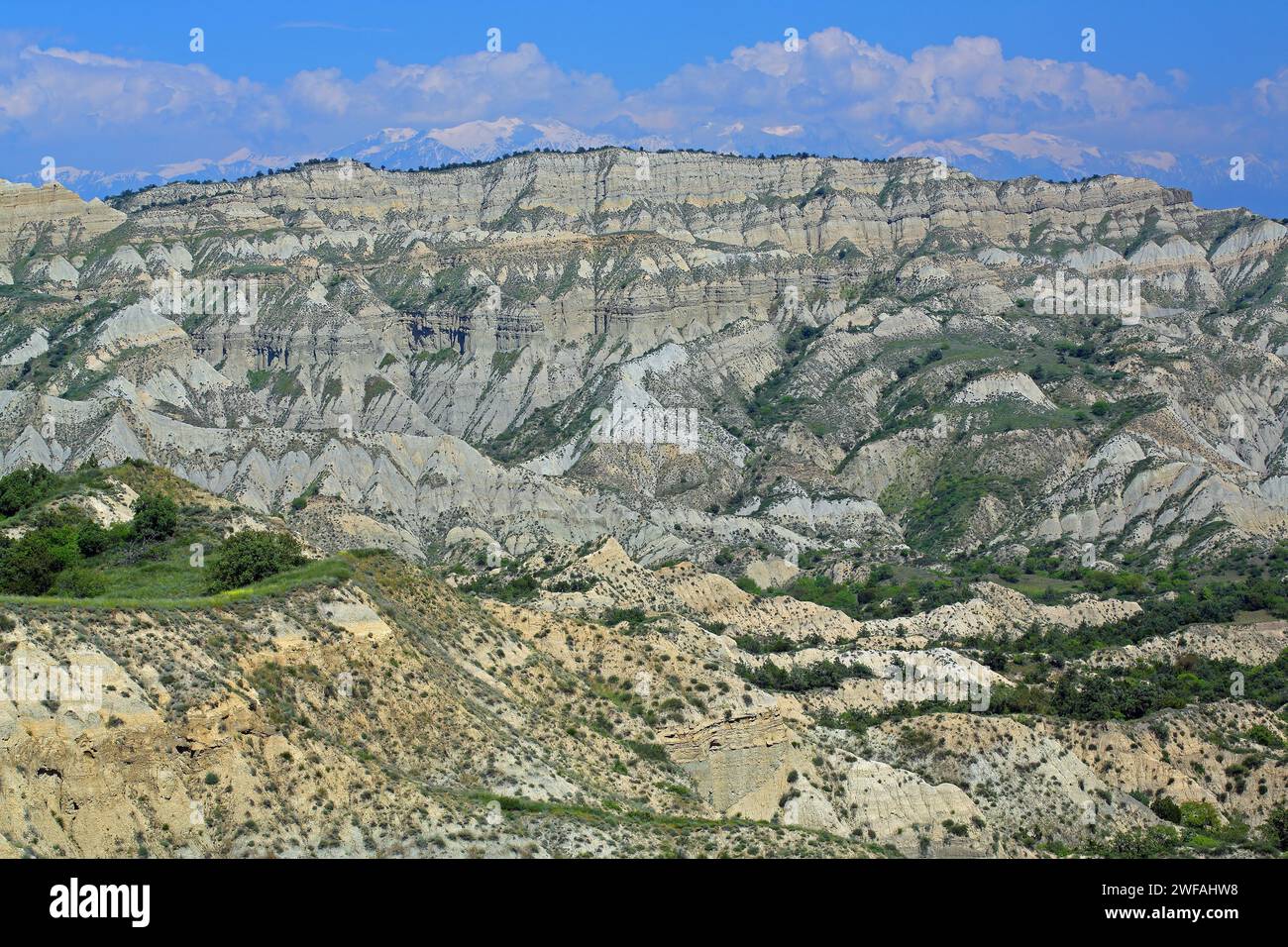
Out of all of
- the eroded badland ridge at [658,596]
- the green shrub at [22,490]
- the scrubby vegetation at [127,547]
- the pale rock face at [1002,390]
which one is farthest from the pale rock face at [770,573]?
the green shrub at [22,490]

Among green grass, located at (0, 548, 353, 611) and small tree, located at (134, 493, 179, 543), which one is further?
small tree, located at (134, 493, 179, 543)

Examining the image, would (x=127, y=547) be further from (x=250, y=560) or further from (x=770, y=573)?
(x=770, y=573)

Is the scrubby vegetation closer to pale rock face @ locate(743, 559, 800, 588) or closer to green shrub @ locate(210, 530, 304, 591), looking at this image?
green shrub @ locate(210, 530, 304, 591)

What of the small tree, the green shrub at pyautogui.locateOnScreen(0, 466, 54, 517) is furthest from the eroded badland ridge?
the small tree

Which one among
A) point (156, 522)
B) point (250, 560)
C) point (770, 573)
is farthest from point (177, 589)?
point (770, 573)

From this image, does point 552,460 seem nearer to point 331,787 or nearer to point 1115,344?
point 1115,344

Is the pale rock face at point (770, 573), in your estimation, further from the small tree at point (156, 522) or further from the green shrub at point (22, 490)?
the small tree at point (156, 522)

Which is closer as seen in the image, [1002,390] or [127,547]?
[127,547]
